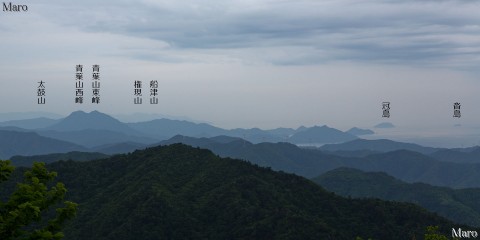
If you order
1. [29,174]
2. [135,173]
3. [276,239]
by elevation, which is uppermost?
[29,174]

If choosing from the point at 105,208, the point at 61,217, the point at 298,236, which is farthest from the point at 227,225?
the point at 61,217

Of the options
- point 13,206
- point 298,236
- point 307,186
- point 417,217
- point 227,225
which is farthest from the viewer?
point 307,186

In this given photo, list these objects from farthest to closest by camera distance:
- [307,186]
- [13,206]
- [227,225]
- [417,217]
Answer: [307,186]
[417,217]
[227,225]
[13,206]

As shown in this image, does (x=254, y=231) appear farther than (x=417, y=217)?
No

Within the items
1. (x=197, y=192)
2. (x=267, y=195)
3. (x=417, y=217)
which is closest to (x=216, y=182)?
(x=197, y=192)

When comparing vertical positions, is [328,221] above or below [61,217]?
below

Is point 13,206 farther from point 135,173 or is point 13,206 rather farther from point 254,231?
point 135,173
